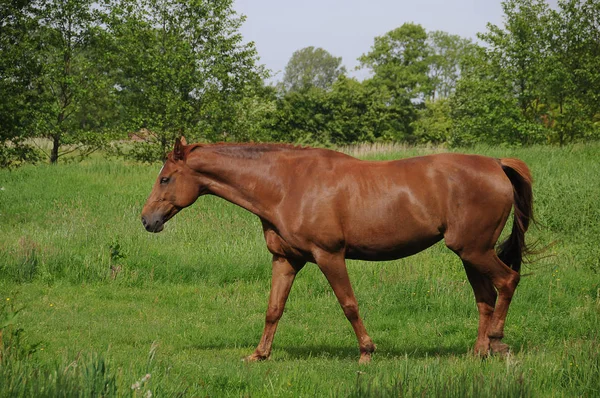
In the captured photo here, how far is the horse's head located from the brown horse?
10 millimetres

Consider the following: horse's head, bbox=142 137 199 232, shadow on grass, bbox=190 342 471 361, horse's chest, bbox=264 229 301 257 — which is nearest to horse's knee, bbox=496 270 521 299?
shadow on grass, bbox=190 342 471 361

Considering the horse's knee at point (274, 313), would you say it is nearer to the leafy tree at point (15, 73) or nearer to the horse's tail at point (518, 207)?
the horse's tail at point (518, 207)

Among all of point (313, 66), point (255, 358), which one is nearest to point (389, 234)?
point (255, 358)

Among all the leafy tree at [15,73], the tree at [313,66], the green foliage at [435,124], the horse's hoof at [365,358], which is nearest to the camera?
the horse's hoof at [365,358]

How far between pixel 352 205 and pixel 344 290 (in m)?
0.86

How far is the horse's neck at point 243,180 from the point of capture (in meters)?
7.32

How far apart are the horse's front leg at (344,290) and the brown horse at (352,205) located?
0.01 metres

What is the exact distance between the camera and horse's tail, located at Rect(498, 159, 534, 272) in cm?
753

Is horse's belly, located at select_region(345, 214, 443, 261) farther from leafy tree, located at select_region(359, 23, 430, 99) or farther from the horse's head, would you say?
leafy tree, located at select_region(359, 23, 430, 99)

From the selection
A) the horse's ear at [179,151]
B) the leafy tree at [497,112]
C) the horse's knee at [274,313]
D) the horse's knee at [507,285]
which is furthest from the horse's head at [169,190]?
the leafy tree at [497,112]

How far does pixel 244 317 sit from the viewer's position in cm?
934

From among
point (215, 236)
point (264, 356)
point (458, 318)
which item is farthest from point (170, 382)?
point (215, 236)

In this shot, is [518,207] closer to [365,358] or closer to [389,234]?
[389,234]

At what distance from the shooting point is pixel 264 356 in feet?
24.1
